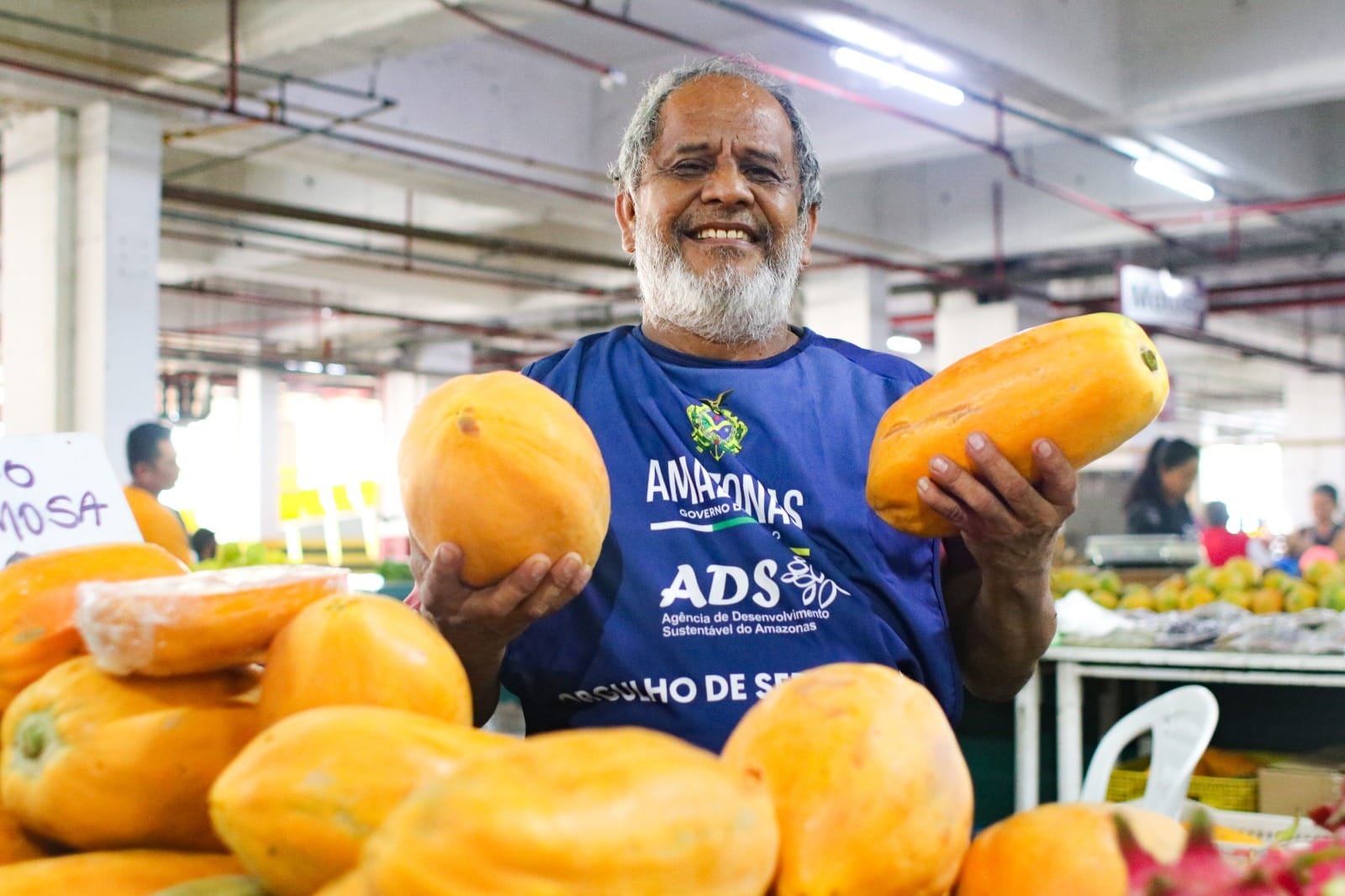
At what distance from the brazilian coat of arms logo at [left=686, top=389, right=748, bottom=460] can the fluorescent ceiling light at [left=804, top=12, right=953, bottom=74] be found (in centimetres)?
476

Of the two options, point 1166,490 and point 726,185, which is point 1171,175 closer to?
point 1166,490

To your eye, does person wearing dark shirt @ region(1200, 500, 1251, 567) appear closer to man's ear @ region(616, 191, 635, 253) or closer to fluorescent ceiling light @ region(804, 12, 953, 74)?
fluorescent ceiling light @ region(804, 12, 953, 74)

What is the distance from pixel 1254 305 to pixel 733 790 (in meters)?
15.3

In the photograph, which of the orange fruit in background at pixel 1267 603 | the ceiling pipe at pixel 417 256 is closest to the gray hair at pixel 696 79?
the orange fruit in background at pixel 1267 603

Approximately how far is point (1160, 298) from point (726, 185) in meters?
8.97

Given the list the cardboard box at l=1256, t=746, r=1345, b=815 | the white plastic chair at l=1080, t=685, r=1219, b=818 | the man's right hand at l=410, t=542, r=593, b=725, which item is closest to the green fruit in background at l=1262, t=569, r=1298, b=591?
the cardboard box at l=1256, t=746, r=1345, b=815

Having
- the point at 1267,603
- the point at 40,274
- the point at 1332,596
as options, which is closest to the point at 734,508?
the point at 1267,603

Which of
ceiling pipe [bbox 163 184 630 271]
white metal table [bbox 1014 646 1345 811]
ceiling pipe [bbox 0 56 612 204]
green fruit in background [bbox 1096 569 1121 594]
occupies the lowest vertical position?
white metal table [bbox 1014 646 1345 811]

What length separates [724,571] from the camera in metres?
1.82

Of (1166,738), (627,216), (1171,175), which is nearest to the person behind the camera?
(627,216)

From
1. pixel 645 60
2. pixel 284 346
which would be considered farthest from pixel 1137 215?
pixel 284 346

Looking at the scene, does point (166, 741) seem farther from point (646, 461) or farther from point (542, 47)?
point (542, 47)

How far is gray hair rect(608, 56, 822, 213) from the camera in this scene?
6.94 feet

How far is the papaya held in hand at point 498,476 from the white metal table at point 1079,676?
3.35 m
